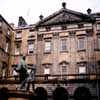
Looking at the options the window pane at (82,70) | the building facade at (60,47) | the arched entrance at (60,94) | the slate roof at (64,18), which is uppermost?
the slate roof at (64,18)

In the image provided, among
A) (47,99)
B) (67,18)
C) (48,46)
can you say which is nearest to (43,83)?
(47,99)

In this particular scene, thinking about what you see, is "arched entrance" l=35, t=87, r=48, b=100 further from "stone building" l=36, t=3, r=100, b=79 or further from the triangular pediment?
the triangular pediment

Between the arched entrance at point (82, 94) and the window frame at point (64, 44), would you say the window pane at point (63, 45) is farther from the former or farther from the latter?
the arched entrance at point (82, 94)

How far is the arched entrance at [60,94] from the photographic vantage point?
882 inches

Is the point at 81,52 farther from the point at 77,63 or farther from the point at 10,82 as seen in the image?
the point at 10,82

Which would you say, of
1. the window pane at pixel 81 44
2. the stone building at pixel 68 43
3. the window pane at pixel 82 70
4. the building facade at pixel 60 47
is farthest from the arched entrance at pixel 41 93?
the window pane at pixel 81 44

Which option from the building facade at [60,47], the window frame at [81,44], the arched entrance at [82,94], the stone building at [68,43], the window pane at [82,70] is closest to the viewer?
the arched entrance at [82,94]

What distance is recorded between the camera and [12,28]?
93.8 feet

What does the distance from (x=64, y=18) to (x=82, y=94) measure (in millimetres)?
10347

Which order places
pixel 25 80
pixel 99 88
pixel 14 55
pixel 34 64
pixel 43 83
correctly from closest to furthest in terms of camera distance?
pixel 25 80 < pixel 99 88 < pixel 43 83 < pixel 34 64 < pixel 14 55

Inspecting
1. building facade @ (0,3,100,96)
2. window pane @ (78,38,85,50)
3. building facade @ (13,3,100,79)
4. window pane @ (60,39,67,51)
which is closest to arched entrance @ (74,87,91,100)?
building facade @ (0,3,100,96)

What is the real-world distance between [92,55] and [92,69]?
173 centimetres

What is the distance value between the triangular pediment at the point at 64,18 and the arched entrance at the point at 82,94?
895 centimetres

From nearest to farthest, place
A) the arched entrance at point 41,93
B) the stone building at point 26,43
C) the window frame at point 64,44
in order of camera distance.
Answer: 1. the arched entrance at point 41,93
2. the window frame at point 64,44
3. the stone building at point 26,43
